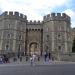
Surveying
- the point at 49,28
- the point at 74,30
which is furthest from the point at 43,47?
the point at 74,30

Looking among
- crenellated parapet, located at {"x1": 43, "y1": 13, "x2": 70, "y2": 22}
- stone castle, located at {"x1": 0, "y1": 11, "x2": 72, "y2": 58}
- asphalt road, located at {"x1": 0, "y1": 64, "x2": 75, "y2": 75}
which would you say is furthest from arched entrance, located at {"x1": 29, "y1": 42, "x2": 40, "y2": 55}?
asphalt road, located at {"x1": 0, "y1": 64, "x2": 75, "y2": 75}

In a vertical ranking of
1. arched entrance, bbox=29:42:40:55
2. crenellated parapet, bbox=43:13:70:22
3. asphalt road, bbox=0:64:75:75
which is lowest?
asphalt road, bbox=0:64:75:75

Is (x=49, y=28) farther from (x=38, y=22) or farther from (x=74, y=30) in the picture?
(x=74, y=30)

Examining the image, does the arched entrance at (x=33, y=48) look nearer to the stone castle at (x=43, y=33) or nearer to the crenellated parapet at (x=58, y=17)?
the stone castle at (x=43, y=33)

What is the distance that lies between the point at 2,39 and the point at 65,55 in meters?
19.7

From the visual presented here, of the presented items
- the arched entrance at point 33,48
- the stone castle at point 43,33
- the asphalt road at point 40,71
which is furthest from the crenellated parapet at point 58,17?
the asphalt road at point 40,71

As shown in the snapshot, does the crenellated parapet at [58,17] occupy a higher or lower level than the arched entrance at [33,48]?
higher

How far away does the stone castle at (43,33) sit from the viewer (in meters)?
60.2

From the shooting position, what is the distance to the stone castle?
60.2 meters

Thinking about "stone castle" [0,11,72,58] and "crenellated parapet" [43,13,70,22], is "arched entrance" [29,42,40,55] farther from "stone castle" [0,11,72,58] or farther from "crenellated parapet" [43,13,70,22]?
"crenellated parapet" [43,13,70,22]

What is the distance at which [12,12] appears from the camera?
62.0 m

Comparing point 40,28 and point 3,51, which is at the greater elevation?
point 40,28

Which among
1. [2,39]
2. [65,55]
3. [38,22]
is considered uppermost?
[38,22]

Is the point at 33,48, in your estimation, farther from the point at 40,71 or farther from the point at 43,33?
the point at 40,71
